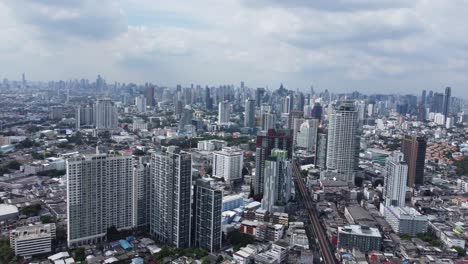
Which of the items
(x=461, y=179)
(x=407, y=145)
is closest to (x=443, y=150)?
(x=461, y=179)

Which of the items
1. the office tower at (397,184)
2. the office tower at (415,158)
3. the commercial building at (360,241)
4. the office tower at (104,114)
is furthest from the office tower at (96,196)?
the office tower at (104,114)

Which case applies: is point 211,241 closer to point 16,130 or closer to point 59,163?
point 59,163

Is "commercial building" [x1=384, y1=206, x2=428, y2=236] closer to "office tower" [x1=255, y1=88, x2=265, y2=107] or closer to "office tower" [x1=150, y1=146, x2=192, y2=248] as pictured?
"office tower" [x1=150, y1=146, x2=192, y2=248]

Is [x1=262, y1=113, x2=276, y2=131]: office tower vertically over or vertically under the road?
over

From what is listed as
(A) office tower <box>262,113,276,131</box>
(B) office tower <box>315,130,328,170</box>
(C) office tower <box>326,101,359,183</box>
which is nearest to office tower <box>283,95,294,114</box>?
(A) office tower <box>262,113,276,131</box>

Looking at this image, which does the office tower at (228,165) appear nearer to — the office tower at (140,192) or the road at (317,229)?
the road at (317,229)

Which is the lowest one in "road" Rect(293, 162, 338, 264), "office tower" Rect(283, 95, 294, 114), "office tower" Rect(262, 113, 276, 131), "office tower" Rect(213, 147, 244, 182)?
"road" Rect(293, 162, 338, 264)
